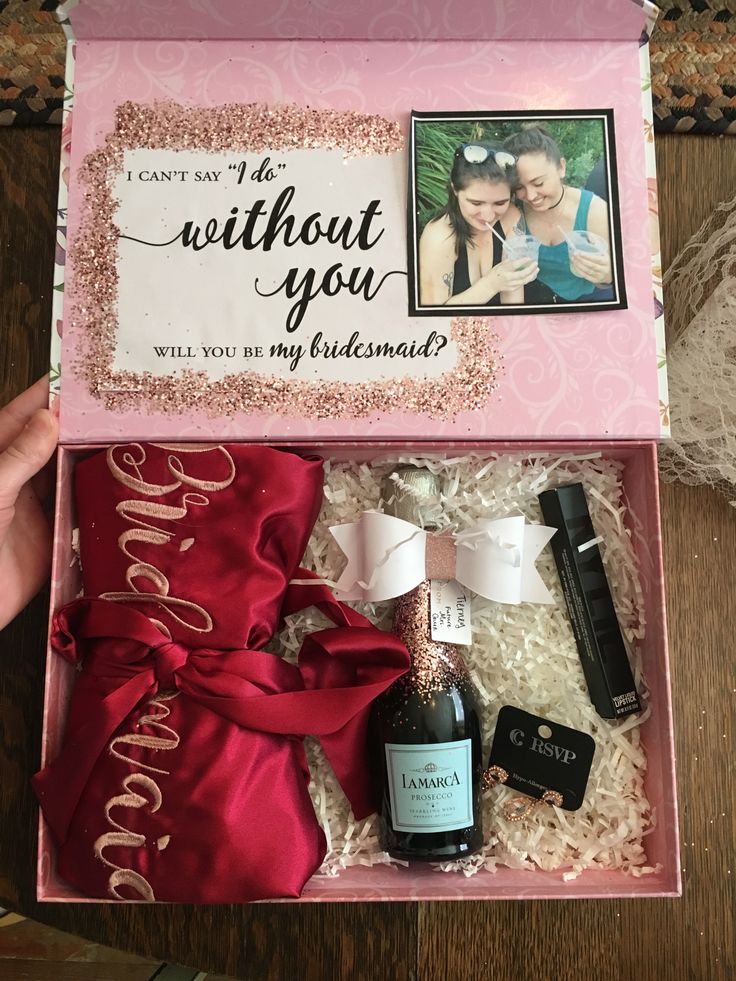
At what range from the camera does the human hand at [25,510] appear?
102 centimetres

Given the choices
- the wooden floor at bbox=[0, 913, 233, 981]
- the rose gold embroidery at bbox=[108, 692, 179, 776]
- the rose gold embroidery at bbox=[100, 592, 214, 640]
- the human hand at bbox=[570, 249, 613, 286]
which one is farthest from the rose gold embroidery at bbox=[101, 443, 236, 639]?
the wooden floor at bbox=[0, 913, 233, 981]

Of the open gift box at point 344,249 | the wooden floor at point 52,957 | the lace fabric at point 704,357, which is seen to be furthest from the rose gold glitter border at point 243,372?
the wooden floor at point 52,957

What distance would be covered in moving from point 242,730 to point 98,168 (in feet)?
2.61

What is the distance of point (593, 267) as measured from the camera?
107 centimetres

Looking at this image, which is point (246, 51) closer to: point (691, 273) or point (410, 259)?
point (410, 259)

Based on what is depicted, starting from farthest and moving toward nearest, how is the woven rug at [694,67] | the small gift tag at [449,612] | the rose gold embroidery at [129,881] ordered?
the woven rug at [694,67], the small gift tag at [449,612], the rose gold embroidery at [129,881]

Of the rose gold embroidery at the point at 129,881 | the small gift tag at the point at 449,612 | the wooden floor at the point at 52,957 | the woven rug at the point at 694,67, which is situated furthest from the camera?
the wooden floor at the point at 52,957

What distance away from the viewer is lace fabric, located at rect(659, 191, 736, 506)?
1.13 m

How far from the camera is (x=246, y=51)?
1102 mm

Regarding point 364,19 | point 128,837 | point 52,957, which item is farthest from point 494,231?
point 52,957

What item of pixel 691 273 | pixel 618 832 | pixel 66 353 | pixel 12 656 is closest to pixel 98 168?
pixel 66 353

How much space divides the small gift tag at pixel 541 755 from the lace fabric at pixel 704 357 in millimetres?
431

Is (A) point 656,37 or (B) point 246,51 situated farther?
(A) point 656,37

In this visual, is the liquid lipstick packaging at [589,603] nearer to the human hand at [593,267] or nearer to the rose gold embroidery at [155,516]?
the human hand at [593,267]
